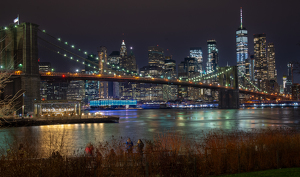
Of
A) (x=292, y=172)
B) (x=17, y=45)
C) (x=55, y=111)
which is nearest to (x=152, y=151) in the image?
(x=292, y=172)

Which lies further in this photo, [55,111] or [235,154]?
[55,111]

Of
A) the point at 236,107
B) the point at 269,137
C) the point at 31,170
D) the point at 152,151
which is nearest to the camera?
the point at 31,170

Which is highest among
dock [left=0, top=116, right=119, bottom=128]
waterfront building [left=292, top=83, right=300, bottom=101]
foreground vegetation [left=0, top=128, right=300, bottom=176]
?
waterfront building [left=292, top=83, right=300, bottom=101]

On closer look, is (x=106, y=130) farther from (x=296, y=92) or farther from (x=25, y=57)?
(x=296, y=92)

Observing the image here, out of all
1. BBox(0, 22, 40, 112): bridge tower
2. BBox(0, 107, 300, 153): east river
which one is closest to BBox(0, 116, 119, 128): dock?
BBox(0, 107, 300, 153): east river

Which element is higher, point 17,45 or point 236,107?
point 17,45

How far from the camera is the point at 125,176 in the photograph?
384 inches

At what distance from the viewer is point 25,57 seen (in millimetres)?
49625

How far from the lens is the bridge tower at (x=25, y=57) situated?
48219 millimetres

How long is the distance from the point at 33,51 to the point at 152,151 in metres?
44.3

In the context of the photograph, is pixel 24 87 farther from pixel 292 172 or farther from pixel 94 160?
pixel 292 172

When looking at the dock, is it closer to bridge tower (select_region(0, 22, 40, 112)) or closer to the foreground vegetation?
bridge tower (select_region(0, 22, 40, 112))

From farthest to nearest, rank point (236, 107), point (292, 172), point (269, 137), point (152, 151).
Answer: point (236, 107), point (269, 137), point (152, 151), point (292, 172)

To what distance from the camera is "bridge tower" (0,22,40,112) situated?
48.2m
